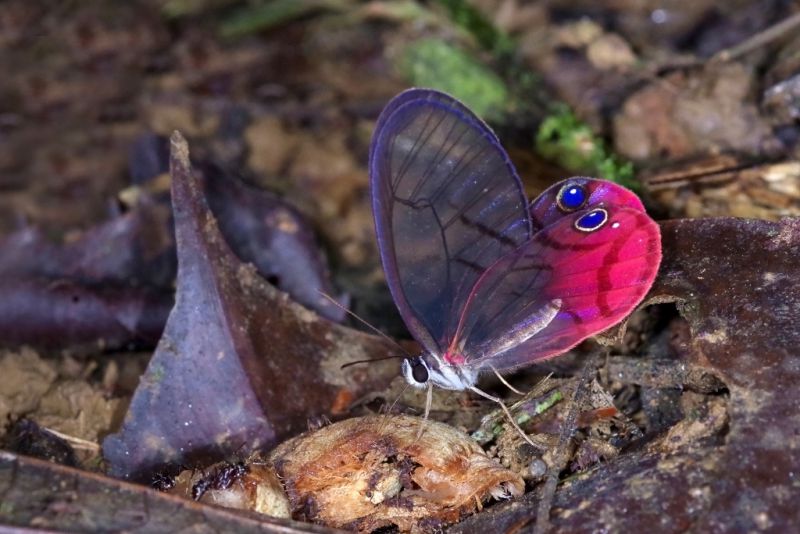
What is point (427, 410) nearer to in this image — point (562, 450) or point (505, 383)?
point (505, 383)

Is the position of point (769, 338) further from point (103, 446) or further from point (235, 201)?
point (235, 201)

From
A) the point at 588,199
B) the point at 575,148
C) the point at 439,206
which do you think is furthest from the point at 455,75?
the point at 588,199

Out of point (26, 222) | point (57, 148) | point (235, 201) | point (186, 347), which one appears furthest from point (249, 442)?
point (57, 148)

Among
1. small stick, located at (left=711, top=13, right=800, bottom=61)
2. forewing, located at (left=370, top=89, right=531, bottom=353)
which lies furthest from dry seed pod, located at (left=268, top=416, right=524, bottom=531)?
small stick, located at (left=711, top=13, right=800, bottom=61)

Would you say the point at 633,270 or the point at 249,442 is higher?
the point at 633,270

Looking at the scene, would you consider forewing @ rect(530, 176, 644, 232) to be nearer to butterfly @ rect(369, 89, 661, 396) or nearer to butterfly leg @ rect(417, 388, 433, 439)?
butterfly @ rect(369, 89, 661, 396)
